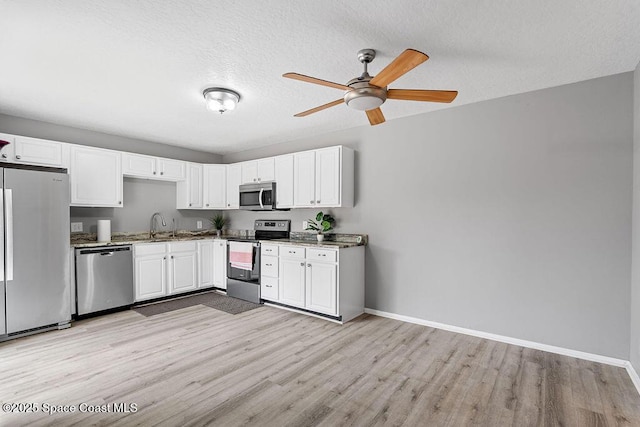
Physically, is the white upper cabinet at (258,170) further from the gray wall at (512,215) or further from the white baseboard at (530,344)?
the white baseboard at (530,344)

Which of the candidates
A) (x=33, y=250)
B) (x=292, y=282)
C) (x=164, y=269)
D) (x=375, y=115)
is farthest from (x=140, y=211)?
(x=375, y=115)

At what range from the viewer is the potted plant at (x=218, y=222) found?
19.1 feet

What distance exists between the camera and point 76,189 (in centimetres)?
396

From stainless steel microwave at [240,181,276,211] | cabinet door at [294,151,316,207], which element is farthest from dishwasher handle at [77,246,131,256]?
cabinet door at [294,151,316,207]

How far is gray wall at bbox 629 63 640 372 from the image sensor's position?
2.41 meters

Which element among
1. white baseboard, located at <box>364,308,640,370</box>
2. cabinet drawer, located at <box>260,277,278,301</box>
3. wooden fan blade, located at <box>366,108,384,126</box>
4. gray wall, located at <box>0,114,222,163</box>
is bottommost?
white baseboard, located at <box>364,308,640,370</box>

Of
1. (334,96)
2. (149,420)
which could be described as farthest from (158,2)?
(149,420)

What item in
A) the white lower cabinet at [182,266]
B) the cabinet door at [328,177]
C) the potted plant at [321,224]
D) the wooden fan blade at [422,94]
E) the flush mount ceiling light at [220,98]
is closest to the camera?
the wooden fan blade at [422,94]

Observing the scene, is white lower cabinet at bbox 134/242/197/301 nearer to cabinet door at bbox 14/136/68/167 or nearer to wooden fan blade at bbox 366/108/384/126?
cabinet door at bbox 14/136/68/167

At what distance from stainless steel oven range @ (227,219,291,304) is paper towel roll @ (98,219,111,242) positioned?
1.65 meters

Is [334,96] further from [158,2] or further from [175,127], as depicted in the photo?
[175,127]

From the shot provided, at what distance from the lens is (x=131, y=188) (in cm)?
481

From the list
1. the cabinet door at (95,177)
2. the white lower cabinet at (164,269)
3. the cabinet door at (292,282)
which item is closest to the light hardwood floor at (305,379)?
the cabinet door at (292,282)

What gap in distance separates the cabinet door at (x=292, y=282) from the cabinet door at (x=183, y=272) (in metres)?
1.69
